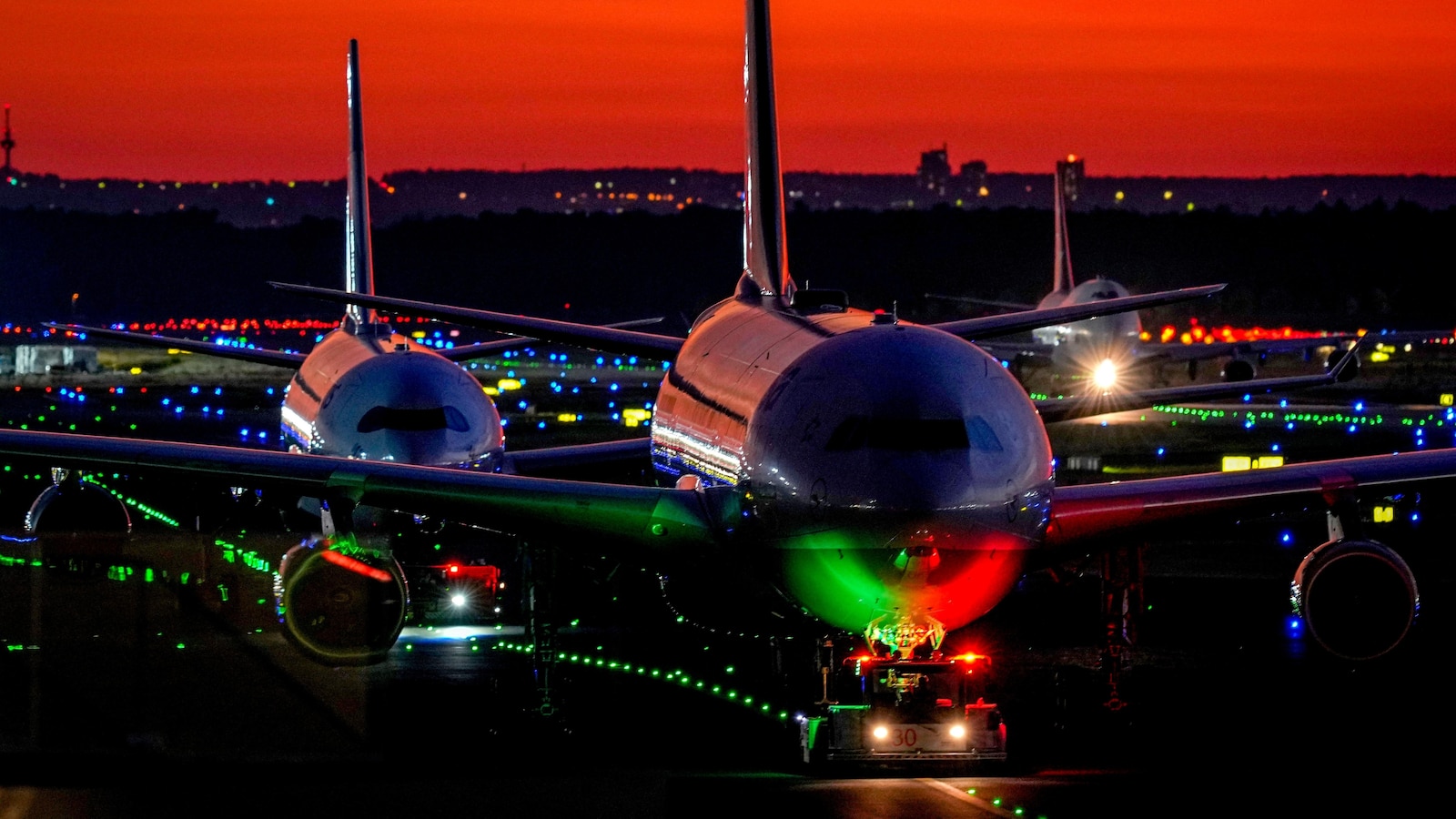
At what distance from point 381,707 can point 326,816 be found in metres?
5.14

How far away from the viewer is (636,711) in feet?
68.5

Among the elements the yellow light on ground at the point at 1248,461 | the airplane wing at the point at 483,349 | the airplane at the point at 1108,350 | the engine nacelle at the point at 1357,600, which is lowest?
the engine nacelle at the point at 1357,600

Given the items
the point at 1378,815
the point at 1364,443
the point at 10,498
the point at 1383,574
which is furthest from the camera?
the point at 1364,443

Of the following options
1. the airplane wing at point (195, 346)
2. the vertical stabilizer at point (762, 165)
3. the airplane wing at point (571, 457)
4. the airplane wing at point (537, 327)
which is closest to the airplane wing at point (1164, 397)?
the vertical stabilizer at point (762, 165)

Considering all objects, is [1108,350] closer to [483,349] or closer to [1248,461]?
[1248,461]

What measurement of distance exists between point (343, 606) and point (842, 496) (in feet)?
23.4

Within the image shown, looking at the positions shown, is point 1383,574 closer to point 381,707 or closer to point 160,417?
point 381,707

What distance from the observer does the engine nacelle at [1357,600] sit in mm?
20656

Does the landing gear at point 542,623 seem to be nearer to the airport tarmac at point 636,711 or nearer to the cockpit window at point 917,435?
the airport tarmac at point 636,711

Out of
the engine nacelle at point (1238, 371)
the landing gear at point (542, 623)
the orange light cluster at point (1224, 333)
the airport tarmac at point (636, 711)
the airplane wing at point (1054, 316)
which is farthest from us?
the orange light cluster at point (1224, 333)

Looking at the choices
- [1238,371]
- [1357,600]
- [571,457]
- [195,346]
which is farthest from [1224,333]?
[1357,600]

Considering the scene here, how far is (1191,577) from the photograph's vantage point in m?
32.2

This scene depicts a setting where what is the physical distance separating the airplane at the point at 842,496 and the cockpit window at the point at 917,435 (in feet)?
0.07

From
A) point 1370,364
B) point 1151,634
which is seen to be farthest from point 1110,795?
point 1370,364
